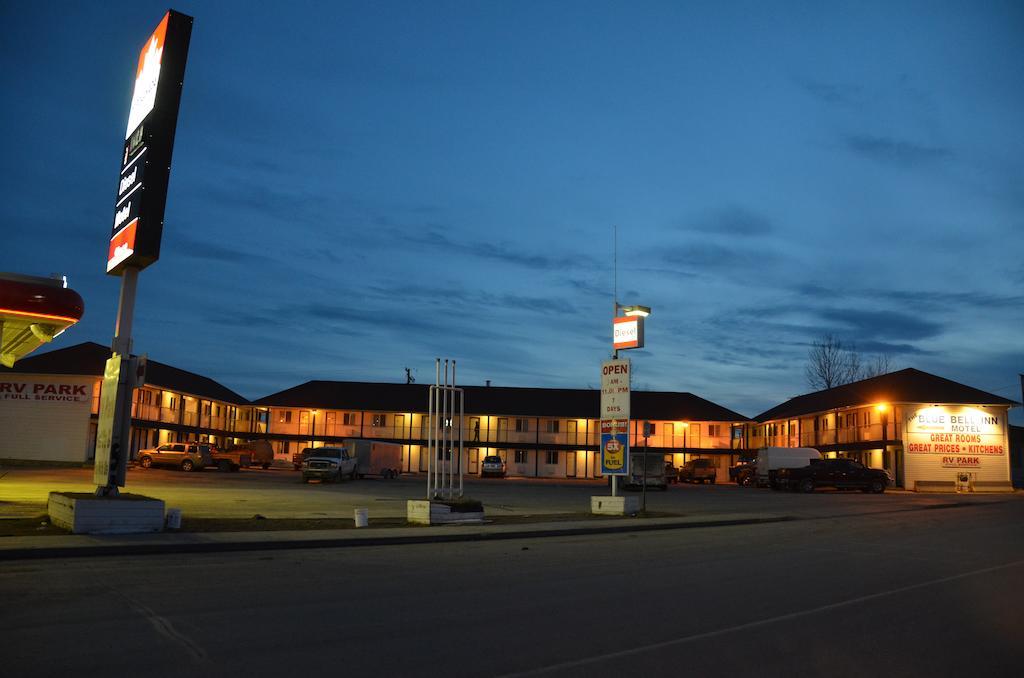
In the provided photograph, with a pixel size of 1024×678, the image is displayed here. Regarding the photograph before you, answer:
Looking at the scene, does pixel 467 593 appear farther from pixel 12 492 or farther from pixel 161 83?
pixel 12 492

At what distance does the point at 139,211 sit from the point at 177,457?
34.4 metres

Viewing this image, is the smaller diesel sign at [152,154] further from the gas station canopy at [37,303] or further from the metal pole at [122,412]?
the gas station canopy at [37,303]

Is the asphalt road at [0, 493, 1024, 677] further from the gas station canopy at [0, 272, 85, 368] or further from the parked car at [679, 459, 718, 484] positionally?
the parked car at [679, 459, 718, 484]

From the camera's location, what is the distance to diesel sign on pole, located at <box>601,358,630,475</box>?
22.5 m

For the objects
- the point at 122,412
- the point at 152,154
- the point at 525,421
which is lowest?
the point at 122,412

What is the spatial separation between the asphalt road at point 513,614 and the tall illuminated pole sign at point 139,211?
386cm

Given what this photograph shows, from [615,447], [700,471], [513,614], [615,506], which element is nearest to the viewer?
[513,614]

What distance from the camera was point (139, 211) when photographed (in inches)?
593

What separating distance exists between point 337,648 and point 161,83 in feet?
40.8

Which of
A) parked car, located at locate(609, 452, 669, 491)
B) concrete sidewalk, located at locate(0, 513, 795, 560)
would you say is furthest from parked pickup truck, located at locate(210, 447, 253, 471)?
concrete sidewalk, located at locate(0, 513, 795, 560)

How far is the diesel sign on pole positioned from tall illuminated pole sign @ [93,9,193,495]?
40.6 ft

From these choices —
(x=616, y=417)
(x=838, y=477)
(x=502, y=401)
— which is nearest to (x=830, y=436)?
Answer: (x=838, y=477)

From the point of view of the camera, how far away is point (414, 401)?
66.8m

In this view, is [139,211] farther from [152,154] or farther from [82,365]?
[82,365]
